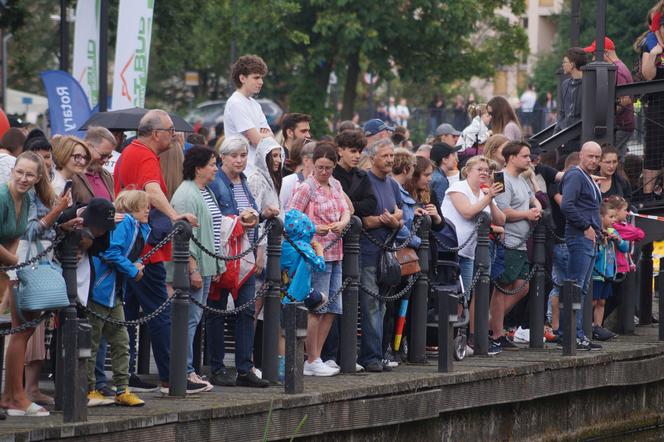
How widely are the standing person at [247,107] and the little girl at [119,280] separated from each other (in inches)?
88.6

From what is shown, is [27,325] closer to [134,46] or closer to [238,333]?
[238,333]

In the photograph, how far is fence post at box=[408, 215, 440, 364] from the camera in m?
13.8

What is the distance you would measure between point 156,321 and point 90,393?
87cm

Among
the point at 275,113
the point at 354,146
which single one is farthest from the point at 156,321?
the point at 275,113

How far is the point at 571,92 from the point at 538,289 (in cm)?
380

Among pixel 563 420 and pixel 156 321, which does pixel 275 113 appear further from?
pixel 156 321

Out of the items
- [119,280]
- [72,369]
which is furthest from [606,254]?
[72,369]

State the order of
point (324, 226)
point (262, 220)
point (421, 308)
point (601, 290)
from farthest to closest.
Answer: point (601, 290), point (421, 308), point (324, 226), point (262, 220)

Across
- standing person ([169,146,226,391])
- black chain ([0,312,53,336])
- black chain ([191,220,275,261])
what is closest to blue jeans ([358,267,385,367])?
black chain ([191,220,275,261])

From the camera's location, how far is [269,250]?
1194 centimetres

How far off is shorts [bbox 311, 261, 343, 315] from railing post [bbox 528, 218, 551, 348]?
321cm

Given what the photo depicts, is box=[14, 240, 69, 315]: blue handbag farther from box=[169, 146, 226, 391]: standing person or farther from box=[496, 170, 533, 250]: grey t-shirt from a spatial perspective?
box=[496, 170, 533, 250]: grey t-shirt

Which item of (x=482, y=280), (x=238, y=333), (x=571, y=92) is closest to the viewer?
(x=238, y=333)

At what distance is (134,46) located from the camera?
17.9m
